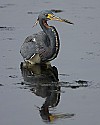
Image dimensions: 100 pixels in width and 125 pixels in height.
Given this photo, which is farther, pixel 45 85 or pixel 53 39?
pixel 53 39

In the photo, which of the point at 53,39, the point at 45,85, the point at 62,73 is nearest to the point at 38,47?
the point at 53,39

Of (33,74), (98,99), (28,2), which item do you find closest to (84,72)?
(33,74)

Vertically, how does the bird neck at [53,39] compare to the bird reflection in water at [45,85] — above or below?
above

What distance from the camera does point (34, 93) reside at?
10797mm

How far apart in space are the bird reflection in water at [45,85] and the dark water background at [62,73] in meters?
0.02

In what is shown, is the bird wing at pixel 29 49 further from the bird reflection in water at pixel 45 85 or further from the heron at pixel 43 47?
the bird reflection in water at pixel 45 85

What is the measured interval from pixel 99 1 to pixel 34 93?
30.9 feet

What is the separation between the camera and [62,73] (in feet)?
39.4

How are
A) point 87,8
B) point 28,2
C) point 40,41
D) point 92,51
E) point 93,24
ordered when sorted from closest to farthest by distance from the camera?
point 40,41 → point 92,51 → point 93,24 → point 87,8 → point 28,2

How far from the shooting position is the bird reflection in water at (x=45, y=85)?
9738mm

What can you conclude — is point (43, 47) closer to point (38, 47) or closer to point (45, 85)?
point (38, 47)

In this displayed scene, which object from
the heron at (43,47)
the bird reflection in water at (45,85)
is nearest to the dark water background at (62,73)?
the bird reflection in water at (45,85)

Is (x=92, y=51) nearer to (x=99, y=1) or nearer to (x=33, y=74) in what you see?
(x=33, y=74)

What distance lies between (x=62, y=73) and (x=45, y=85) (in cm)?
83
